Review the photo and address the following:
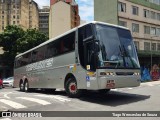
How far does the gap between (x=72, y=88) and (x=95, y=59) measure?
9.17 ft

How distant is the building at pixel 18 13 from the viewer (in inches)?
5271

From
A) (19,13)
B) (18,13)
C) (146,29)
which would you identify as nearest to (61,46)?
(146,29)

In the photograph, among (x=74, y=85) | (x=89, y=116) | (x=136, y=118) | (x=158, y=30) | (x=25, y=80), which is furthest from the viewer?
(x=158, y=30)

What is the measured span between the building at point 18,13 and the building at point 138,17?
8907cm

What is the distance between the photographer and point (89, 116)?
9250mm

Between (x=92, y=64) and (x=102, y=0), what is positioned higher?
(x=102, y=0)

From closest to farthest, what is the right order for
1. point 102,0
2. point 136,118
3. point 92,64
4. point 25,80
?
point 136,118
point 92,64
point 25,80
point 102,0

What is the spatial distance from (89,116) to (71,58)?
17.3 ft

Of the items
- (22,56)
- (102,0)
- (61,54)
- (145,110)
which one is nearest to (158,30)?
(102,0)

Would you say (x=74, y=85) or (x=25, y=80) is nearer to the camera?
(x=74, y=85)

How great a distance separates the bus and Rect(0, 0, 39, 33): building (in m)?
121

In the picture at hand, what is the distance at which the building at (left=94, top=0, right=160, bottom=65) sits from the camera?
46.1 metres

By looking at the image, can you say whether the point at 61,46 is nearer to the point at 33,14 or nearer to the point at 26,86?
the point at 26,86

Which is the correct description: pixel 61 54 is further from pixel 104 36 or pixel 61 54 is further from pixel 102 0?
pixel 102 0
